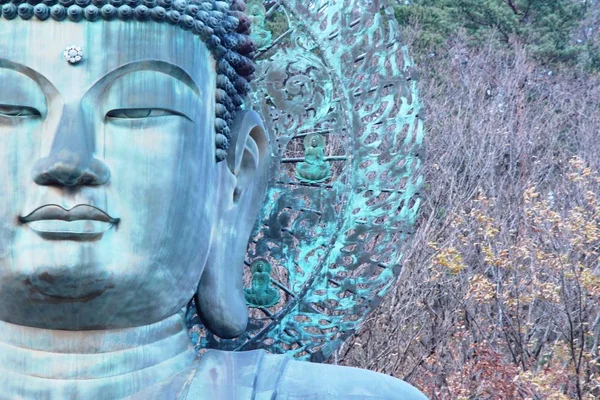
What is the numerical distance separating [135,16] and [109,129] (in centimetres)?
29

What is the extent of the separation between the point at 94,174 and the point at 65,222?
0.13 meters

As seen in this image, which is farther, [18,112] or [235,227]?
[235,227]

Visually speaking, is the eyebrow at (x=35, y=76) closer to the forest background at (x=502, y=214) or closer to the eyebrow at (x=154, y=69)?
the eyebrow at (x=154, y=69)

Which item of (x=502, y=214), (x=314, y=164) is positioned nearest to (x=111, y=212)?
(x=314, y=164)

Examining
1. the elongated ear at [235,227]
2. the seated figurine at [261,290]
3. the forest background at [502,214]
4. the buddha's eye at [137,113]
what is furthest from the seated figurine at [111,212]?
the forest background at [502,214]

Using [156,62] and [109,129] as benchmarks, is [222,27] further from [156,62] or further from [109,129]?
[109,129]

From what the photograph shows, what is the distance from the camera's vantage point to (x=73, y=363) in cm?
229

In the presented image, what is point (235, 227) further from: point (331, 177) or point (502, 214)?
point (502, 214)

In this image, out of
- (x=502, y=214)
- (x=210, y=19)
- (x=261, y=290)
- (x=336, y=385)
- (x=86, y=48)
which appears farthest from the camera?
(x=502, y=214)

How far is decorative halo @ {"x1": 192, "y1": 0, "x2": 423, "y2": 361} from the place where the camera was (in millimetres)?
2842

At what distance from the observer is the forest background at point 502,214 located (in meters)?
6.60

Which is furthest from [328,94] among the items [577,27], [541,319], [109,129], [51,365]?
[577,27]

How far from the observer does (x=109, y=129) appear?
2258 millimetres

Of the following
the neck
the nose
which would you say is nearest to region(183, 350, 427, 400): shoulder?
the neck
